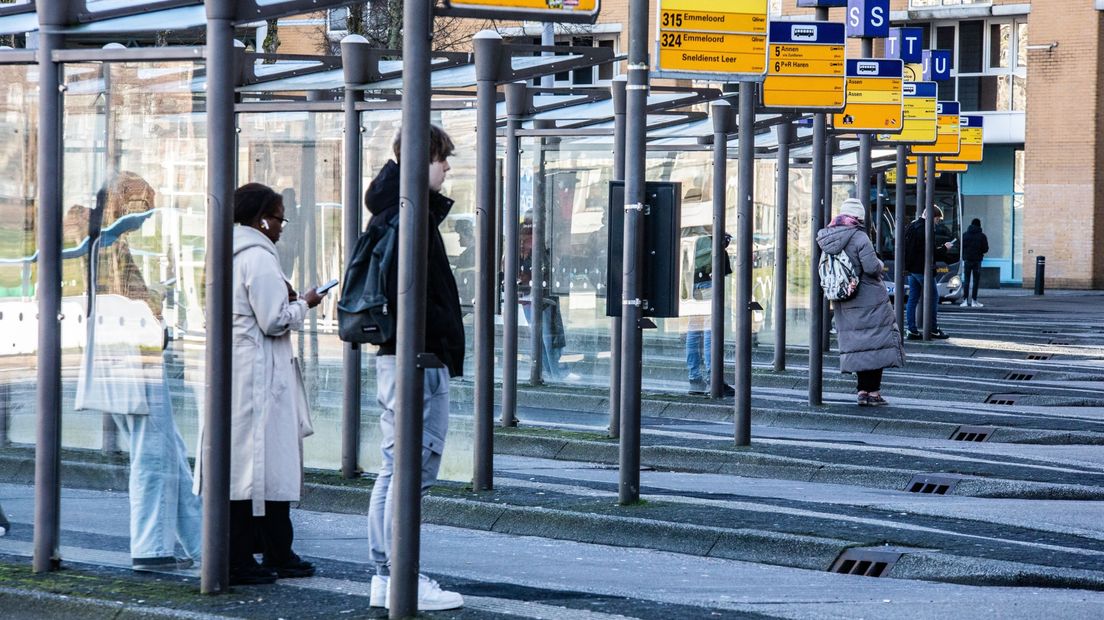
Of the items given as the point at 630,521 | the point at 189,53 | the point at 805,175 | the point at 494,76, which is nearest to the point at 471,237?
the point at 494,76

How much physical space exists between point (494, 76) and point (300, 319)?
3014mm

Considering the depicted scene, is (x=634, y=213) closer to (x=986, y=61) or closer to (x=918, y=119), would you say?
(x=918, y=119)

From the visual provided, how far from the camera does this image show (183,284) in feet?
21.5

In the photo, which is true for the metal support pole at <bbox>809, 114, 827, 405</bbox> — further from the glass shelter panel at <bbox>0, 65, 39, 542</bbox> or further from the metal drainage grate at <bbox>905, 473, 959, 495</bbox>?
the glass shelter panel at <bbox>0, 65, 39, 542</bbox>

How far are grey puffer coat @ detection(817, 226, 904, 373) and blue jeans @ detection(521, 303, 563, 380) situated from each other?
2.52 meters

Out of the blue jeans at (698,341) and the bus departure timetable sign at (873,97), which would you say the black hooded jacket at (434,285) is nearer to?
the blue jeans at (698,341)

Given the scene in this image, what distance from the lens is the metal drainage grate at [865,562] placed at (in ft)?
24.0

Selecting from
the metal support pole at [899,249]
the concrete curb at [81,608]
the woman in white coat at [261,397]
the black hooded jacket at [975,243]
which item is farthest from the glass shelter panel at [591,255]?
the black hooded jacket at [975,243]

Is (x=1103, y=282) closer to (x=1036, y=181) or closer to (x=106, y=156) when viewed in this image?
(x=1036, y=181)

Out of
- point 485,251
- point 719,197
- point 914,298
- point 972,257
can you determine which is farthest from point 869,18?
point 972,257

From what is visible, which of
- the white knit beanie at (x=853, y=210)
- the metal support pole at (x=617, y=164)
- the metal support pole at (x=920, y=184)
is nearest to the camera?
the metal support pole at (x=617, y=164)

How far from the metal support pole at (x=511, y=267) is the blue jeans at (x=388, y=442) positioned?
586cm

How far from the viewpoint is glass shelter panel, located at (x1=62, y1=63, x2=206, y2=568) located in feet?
21.1

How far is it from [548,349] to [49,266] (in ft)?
28.1
